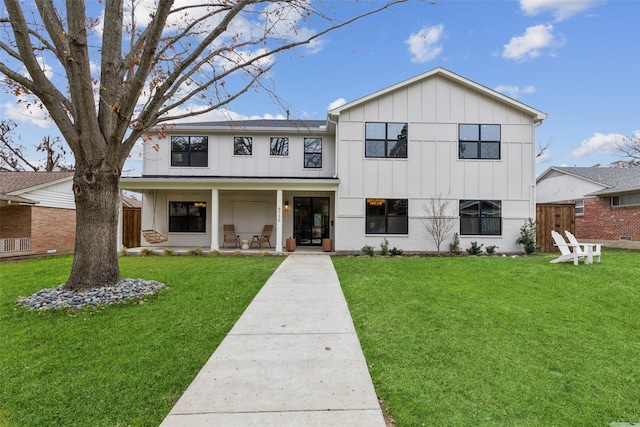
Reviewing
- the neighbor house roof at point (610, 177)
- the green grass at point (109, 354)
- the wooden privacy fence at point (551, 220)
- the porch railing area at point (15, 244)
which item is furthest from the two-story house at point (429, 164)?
the neighbor house roof at point (610, 177)

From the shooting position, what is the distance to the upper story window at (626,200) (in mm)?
15977

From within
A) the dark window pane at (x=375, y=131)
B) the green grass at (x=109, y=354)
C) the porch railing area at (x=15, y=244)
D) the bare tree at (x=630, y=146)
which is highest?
the bare tree at (x=630, y=146)

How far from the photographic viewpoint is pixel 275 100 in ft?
23.0

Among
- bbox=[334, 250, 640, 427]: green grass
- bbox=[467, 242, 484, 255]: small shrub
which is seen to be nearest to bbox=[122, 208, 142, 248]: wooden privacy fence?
bbox=[334, 250, 640, 427]: green grass

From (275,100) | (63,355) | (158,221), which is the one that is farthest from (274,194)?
(63,355)

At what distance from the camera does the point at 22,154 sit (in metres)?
25.5

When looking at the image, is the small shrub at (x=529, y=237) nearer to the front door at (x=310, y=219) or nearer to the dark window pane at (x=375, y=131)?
the dark window pane at (x=375, y=131)

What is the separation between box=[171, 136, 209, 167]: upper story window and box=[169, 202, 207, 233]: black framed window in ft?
5.80

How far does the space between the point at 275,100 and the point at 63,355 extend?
5623 mm

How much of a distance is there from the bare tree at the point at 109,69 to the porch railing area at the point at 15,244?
10449 millimetres

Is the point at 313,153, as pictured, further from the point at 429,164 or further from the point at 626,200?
the point at 626,200

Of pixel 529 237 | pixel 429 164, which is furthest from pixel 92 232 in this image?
pixel 529 237

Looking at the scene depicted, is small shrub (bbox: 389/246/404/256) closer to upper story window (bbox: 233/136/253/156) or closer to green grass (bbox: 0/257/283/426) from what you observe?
green grass (bbox: 0/257/283/426)

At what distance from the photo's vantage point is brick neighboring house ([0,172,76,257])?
550 inches
